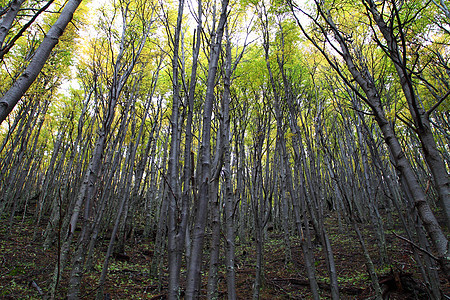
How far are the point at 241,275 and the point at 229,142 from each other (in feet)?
14.9

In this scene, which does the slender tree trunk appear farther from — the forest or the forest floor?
the forest floor

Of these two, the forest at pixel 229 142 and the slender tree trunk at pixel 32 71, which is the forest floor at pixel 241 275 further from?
the slender tree trunk at pixel 32 71

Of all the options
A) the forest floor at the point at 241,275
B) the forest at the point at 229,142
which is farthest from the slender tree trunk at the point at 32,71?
the forest floor at the point at 241,275

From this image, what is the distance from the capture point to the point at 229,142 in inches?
163

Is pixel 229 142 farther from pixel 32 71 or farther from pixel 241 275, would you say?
pixel 241 275

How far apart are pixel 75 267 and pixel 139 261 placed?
223 inches

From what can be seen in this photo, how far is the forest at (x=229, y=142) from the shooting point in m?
1.51

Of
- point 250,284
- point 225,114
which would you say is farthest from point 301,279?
point 225,114

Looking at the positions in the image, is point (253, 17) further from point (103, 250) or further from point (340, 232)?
point (340, 232)

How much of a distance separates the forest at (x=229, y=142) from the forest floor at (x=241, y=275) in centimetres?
6

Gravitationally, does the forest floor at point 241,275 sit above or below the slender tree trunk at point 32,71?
below

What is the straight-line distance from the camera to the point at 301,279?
582 cm

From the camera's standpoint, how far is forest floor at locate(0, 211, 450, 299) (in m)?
4.68

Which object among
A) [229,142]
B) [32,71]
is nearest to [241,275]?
[229,142]
